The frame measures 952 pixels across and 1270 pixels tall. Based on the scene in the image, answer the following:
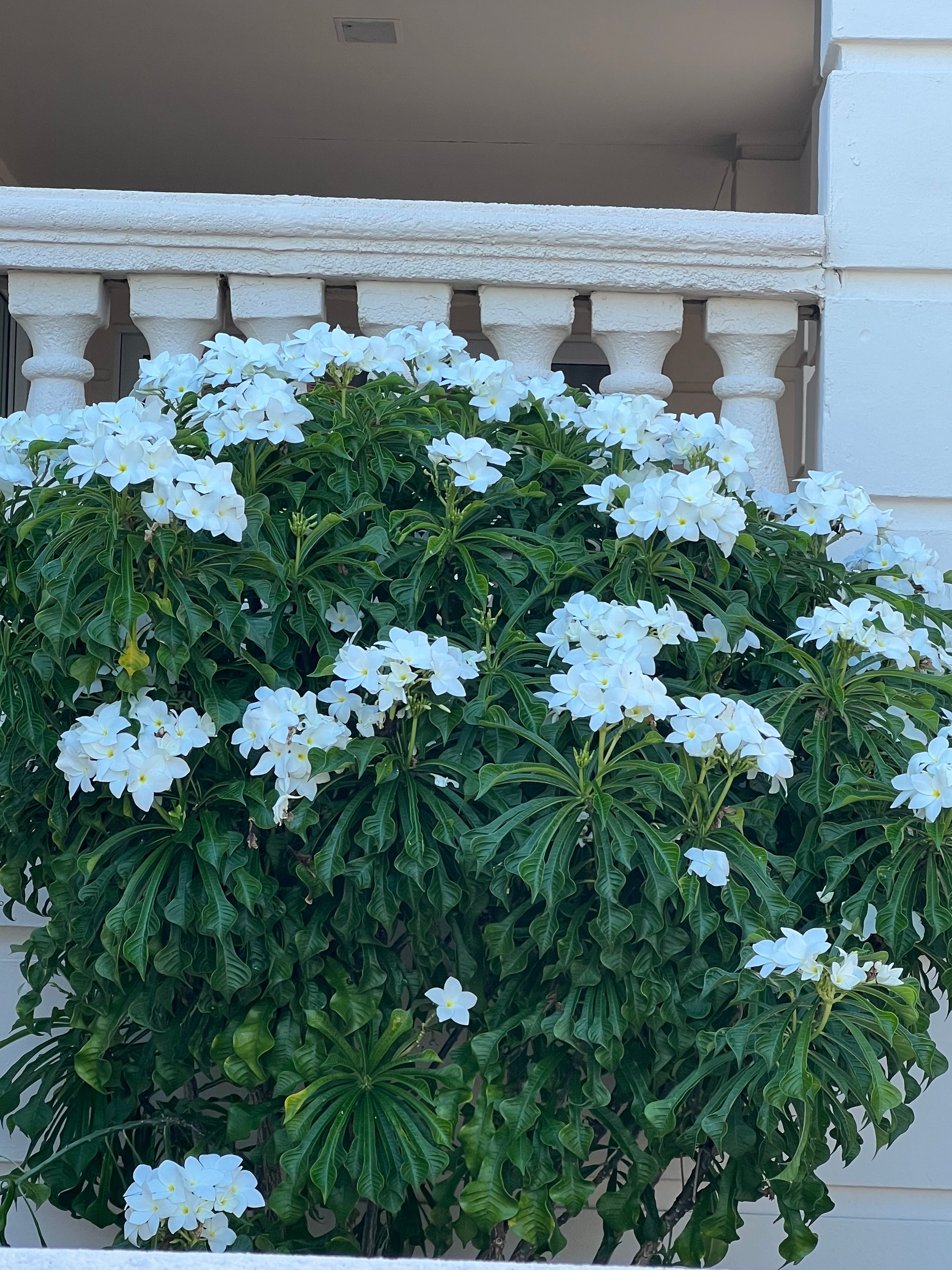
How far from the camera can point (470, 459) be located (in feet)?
5.37

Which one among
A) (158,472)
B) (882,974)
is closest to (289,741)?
(158,472)

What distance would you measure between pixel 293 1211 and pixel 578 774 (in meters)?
0.63

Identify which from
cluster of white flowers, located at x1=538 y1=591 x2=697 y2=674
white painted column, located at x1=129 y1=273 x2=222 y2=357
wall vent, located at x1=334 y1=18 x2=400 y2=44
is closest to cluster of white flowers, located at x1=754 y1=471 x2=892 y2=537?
cluster of white flowers, located at x1=538 y1=591 x2=697 y2=674

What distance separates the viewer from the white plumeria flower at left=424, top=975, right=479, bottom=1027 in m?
1.58

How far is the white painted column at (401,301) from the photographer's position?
2176 millimetres

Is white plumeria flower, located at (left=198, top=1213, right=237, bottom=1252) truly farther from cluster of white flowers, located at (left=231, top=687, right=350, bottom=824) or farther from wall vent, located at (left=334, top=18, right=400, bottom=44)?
wall vent, located at (left=334, top=18, right=400, bottom=44)

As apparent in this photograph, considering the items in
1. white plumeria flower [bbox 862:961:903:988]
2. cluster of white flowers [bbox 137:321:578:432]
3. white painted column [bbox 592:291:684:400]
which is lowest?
white plumeria flower [bbox 862:961:903:988]

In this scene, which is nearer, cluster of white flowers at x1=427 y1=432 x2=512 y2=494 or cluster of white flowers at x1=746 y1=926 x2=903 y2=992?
cluster of white flowers at x1=746 y1=926 x2=903 y2=992

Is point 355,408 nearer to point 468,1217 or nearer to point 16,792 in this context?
point 16,792

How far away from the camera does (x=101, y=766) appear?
58.6 inches

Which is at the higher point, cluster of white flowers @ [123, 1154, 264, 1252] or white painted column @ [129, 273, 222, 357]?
white painted column @ [129, 273, 222, 357]

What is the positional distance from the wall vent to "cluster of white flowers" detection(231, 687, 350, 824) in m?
3.33

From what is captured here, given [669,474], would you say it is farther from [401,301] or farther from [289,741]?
[401,301]

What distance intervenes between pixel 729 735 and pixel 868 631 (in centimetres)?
27
